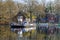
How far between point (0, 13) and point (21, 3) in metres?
3.54

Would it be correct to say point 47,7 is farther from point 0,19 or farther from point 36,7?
point 0,19

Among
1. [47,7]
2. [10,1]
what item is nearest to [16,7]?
[10,1]

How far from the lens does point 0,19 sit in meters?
22.1

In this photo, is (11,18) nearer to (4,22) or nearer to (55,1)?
(4,22)

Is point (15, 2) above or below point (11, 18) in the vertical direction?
above

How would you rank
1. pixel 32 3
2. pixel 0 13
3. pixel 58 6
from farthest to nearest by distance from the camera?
pixel 58 6
pixel 32 3
pixel 0 13

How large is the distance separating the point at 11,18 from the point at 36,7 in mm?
3464

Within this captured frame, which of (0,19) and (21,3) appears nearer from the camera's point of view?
(0,19)

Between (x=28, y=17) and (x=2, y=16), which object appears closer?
(x=2, y=16)

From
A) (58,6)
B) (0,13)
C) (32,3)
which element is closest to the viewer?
(0,13)

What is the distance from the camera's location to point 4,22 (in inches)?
875

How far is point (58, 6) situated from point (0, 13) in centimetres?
828

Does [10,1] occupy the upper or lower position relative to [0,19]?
upper

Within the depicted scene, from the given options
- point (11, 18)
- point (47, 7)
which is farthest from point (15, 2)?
point (47, 7)
